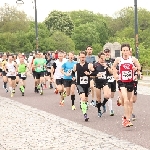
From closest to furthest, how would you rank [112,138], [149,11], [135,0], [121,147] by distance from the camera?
[121,147]
[112,138]
[135,0]
[149,11]

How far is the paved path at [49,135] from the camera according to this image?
8.86 meters

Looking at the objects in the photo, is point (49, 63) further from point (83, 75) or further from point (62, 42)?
point (62, 42)

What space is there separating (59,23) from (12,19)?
611 inches

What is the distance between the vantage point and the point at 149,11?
115m

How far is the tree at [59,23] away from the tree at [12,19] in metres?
11.8

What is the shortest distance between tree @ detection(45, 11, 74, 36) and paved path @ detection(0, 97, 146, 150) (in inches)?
3907

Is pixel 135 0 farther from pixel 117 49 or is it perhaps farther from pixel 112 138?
pixel 112 138

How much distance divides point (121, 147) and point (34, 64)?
1350cm

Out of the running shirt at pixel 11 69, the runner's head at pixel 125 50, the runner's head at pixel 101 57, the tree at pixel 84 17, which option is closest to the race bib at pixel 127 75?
the runner's head at pixel 125 50

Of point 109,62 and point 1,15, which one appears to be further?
point 1,15

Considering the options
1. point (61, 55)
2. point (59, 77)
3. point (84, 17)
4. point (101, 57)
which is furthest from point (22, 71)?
point (84, 17)

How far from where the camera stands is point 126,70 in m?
11.4

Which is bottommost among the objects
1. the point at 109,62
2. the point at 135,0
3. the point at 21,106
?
the point at 21,106

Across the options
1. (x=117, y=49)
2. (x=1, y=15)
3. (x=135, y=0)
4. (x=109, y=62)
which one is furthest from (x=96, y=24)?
(x=109, y=62)
